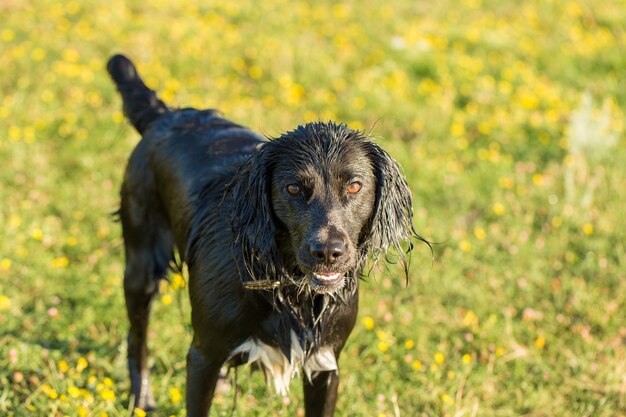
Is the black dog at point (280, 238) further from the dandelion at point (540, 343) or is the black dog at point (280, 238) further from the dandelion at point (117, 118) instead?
the dandelion at point (117, 118)

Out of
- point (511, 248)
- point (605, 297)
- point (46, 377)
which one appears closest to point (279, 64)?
point (511, 248)

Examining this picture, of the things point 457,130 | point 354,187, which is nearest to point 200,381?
point 354,187

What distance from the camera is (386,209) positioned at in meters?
2.88

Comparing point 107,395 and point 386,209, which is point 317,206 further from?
point 107,395

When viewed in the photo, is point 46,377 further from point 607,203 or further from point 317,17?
point 317,17

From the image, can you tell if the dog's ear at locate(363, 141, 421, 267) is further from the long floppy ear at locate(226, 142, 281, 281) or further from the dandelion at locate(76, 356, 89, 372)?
the dandelion at locate(76, 356, 89, 372)

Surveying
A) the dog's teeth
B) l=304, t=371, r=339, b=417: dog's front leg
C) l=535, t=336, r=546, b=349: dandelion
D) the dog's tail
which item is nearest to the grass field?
l=535, t=336, r=546, b=349: dandelion

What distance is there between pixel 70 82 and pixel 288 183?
4726 millimetres

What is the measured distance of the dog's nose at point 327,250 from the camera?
2.67 meters

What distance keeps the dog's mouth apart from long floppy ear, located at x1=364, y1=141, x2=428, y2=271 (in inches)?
7.7

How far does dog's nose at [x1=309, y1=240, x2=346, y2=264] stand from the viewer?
267cm

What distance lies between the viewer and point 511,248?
17.2 ft

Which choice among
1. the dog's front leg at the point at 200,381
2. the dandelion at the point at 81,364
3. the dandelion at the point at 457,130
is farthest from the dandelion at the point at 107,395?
the dandelion at the point at 457,130

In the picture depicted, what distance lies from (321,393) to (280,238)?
0.81 meters
